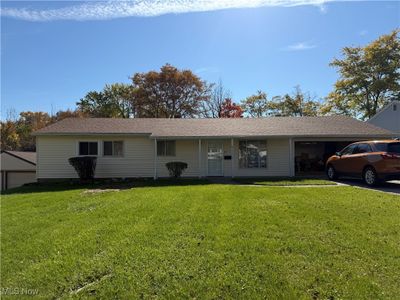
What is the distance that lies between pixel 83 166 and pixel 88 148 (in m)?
1.76

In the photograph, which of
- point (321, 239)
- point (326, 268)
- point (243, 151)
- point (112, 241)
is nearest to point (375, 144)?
point (243, 151)

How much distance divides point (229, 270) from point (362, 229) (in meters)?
2.99

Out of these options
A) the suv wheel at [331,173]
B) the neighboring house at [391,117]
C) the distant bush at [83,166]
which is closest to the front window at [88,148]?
the distant bush at [83,166]

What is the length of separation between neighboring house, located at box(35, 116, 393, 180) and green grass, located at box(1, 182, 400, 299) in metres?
9.76

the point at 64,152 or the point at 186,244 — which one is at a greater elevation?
the point at 64,152

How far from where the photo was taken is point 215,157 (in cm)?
1909

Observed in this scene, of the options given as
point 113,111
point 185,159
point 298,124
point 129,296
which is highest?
point 113,111

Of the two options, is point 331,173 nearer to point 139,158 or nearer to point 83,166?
point 139,158

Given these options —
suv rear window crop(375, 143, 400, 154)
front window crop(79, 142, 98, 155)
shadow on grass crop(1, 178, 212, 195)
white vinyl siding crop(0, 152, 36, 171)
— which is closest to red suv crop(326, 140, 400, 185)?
suv rear window crop(375, 143, 400, 154)

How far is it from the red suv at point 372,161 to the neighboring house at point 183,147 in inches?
150

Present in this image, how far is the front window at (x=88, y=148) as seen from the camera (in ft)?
60.7

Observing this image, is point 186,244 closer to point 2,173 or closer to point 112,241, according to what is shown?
point 112,241

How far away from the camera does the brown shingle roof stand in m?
18.1

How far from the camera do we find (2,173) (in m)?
26.3
